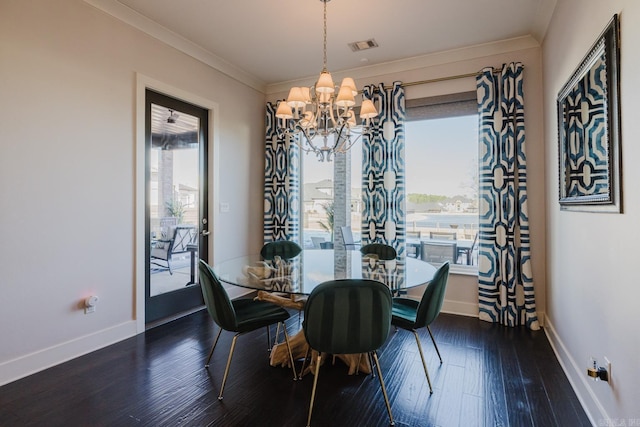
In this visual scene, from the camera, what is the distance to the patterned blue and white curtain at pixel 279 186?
463cm

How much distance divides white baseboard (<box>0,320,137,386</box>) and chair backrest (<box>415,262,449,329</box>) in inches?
100

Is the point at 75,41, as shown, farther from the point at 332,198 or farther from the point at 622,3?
the point at 622,3

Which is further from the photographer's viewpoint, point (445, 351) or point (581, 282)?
point (445, 351)

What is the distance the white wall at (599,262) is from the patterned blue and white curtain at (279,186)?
9.70 feet

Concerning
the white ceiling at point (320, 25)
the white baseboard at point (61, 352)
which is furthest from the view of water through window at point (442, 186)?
the white baseboard at point (61, 352)

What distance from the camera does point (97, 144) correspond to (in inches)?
110

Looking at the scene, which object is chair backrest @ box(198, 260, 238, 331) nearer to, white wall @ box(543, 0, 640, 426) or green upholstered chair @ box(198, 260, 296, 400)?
green upholstered chair @ box(198, 260, 296, 400)

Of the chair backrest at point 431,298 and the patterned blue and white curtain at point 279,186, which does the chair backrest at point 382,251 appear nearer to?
the chair backrest at point 431,298

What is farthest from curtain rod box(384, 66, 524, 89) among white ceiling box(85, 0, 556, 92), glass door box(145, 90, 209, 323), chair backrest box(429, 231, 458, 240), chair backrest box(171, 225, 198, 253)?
chair backrest box(171, 225, 198, 253)

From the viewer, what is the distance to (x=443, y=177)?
394 cm

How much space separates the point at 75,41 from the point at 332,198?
3128mm

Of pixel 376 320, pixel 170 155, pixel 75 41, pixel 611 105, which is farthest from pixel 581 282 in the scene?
pixel 75 41

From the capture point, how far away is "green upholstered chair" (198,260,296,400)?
2.06 meters

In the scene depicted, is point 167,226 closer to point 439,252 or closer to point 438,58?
point 439,252
